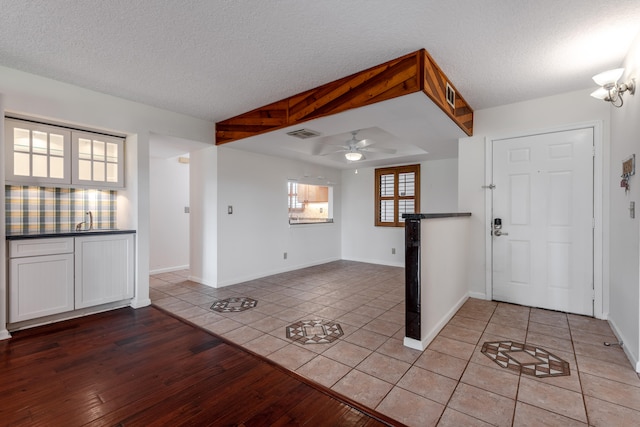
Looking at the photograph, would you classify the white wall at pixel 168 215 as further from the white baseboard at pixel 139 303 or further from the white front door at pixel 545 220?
the white front door at pixel 545 220

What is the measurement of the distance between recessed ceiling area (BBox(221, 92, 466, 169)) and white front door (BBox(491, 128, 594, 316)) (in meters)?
0.84

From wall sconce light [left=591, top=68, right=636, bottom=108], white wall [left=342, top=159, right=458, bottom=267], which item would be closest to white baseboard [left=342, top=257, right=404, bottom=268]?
white wall [left=342, top=159, right=458, bottom=267]

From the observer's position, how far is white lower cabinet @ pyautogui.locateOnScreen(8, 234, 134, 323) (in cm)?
284

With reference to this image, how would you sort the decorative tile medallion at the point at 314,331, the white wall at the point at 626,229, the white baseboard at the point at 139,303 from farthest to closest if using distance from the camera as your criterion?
the white baseboard at the point at 139,303 < the decorative tile medallion at the point at 314,331 < the white wall at the point at 626,229

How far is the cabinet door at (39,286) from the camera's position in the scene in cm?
281

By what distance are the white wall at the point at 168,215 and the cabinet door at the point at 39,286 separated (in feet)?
7.59

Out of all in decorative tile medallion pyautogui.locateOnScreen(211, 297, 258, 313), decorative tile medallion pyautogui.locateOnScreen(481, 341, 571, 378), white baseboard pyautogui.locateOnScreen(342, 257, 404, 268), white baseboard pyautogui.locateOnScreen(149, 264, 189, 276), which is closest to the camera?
decorative tile medallion pyautogui.locateOnScreen(481, 341, 571, 378)

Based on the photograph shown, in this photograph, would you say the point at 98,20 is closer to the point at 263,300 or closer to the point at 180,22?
the point at 180,22

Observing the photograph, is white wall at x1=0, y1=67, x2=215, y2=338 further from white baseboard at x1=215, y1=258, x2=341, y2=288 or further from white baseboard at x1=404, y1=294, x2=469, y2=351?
white baseboard at x1=404, y1=294, x2=469, y2=351

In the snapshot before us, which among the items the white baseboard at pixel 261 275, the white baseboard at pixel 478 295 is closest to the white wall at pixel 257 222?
the white baseboard at pixel 261 275

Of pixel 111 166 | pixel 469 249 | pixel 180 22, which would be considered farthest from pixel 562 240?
pixel 111 166

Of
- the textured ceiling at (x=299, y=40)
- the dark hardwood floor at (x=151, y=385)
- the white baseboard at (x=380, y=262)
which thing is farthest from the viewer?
the white baseboard at (x=380, y=262)

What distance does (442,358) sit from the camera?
235 centimetres

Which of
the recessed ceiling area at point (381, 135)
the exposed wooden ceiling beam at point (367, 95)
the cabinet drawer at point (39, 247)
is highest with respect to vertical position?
the exposed wooden ceiling beam at point (367, 95)
